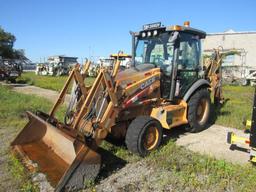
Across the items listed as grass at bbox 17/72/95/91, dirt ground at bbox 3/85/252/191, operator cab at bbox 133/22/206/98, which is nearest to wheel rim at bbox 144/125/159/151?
dirt ground at bbox 3/85/252/191

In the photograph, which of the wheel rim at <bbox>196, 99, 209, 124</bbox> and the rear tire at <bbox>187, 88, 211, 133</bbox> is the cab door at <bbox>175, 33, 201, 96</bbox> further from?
the wheel rim at <bbox>196, 99, 209, 124</bbox>

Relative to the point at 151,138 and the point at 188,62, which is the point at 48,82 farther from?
the point at 151,138

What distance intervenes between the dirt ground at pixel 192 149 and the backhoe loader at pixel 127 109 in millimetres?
272

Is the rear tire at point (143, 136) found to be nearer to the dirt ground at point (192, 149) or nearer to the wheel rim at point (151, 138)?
the wheel rim at point (151, 138)

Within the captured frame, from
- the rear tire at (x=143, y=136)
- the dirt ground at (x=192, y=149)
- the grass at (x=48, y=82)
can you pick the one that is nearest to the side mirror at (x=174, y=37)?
the rear tire at (x=143, y=136)

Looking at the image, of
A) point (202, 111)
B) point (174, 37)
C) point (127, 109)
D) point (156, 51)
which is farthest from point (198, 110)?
point (127, 109)

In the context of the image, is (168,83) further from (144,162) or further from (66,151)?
(66,151)

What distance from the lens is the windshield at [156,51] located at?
6.02 metres

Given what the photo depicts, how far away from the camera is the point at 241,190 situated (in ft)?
12.5

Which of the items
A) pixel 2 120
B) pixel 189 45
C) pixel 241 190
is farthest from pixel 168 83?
pixel 2 120

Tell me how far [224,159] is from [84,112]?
2.66m

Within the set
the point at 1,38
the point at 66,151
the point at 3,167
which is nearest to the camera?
the point at 66,151

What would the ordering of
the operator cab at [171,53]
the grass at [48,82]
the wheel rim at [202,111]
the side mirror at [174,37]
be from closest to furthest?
the side mirror at [174,37] < the operator cab at [171,53] < the wheel rim at [202,111] < the grass at [48,82]

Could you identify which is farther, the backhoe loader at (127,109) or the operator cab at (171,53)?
the operator cab at (171,53)
